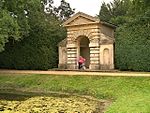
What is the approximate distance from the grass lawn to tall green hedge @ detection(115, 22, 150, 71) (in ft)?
21.6

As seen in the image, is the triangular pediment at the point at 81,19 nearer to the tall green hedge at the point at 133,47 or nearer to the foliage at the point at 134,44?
the foliage at the point at 134,44

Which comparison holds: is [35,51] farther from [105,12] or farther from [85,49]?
[105,12]

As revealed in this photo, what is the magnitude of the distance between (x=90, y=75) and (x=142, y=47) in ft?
22.4

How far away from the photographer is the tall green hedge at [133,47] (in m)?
29.5

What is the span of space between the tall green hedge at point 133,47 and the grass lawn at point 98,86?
659 centimetres

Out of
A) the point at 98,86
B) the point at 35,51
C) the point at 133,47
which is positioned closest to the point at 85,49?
the point at 35,51

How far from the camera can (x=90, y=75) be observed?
83.4 ft

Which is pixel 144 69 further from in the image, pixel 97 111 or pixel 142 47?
pixel 97 111

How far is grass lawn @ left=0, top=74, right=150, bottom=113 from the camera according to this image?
55.0 feet

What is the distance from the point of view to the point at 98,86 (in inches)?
887

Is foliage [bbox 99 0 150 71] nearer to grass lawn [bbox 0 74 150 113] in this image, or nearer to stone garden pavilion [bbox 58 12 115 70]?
stone garden pavilion [bbox 58 12 115 70]

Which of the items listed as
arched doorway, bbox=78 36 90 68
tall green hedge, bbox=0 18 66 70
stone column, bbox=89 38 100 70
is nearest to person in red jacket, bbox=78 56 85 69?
stone column, bbox=89 38 100 70

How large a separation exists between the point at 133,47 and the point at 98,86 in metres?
9.00

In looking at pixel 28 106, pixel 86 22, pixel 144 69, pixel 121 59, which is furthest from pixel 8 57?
pixel 28 106
